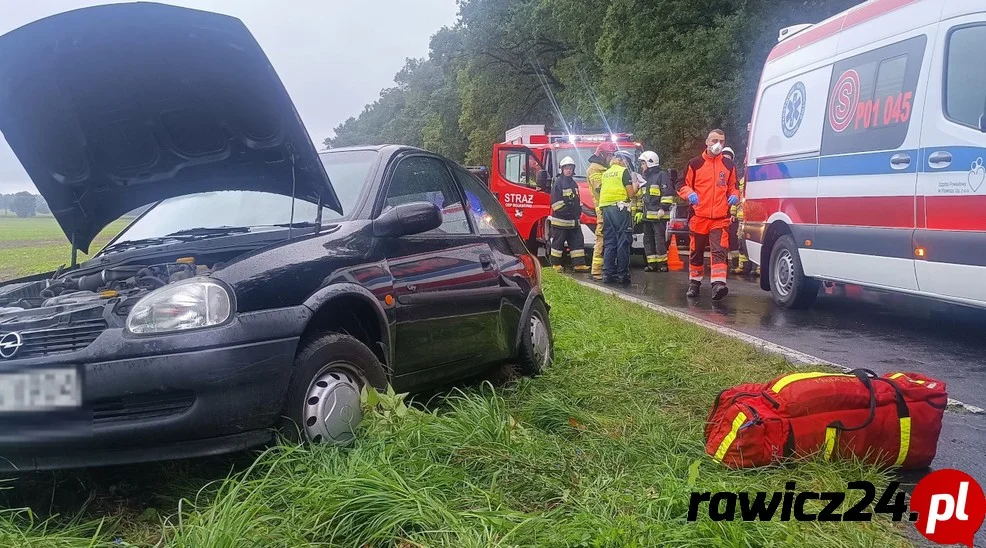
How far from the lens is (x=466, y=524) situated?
2.50 m

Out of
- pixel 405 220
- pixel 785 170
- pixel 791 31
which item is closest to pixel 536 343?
pixel 405 220

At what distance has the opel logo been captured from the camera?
2746mm

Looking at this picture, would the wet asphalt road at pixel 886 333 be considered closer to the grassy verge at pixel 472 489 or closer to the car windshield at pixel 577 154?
the grassy verge at pixel 472 489

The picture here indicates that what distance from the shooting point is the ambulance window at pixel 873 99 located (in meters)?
6.34

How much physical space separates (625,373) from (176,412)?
281 centimetres

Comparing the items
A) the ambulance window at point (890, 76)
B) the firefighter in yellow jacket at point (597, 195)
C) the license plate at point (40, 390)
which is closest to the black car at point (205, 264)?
the license plate at point (40, 390)

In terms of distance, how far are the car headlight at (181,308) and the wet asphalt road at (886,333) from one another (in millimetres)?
2706

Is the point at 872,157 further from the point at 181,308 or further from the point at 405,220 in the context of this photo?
the point at 181,308

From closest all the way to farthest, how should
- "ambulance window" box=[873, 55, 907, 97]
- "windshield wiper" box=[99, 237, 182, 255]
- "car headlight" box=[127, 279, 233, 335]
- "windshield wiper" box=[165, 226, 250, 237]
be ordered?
"car headlight" box=[127, 279, 233, 335]
"windshield wiper" box=[165, 226, 250, 237]
"windshield wiper" box=[99, 237, 182, 255]
"ambulance window" box=[873, 55, 907, 97]

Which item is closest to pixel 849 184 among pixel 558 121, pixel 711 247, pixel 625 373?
pixel 711 247

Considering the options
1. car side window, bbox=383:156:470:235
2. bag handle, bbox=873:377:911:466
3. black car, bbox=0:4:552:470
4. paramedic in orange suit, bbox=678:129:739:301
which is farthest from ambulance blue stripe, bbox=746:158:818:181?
bag handle, bbox=873:377:911:466

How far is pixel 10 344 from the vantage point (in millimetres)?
2770

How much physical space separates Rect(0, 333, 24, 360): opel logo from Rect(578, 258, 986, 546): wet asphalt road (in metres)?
3.29

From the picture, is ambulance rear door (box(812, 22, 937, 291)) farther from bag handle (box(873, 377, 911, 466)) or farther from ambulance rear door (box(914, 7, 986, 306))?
bag handle (box(873, 377, 911, 466))
